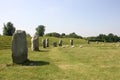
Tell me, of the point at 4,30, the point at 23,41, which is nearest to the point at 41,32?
the point at 4,30

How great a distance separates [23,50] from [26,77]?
5576 mm

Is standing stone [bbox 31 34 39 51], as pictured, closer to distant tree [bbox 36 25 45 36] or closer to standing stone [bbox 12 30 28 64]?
standing stone [bbox 12 30 28 64]

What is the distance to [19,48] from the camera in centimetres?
1750

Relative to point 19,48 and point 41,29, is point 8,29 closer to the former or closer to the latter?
point 41,29

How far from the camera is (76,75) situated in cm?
1280

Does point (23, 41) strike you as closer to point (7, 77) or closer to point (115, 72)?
point (7, 77)

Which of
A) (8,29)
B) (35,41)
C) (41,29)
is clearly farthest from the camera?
(41,29)

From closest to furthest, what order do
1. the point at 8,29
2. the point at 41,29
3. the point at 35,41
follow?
the point at 35,41 < the point at 8,29 < the point at 41,29

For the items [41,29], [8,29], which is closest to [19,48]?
[8,29]

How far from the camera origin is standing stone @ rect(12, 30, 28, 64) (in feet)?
56.3

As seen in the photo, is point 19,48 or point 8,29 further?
point 8,29

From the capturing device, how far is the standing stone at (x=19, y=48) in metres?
17.2

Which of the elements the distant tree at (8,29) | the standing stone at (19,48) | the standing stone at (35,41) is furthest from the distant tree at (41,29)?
the standing stone at (19,48)

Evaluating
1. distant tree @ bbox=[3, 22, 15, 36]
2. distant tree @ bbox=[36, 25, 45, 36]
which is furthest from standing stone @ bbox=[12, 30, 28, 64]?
distant tree @ bbox=[36, 25, 45, 36]
